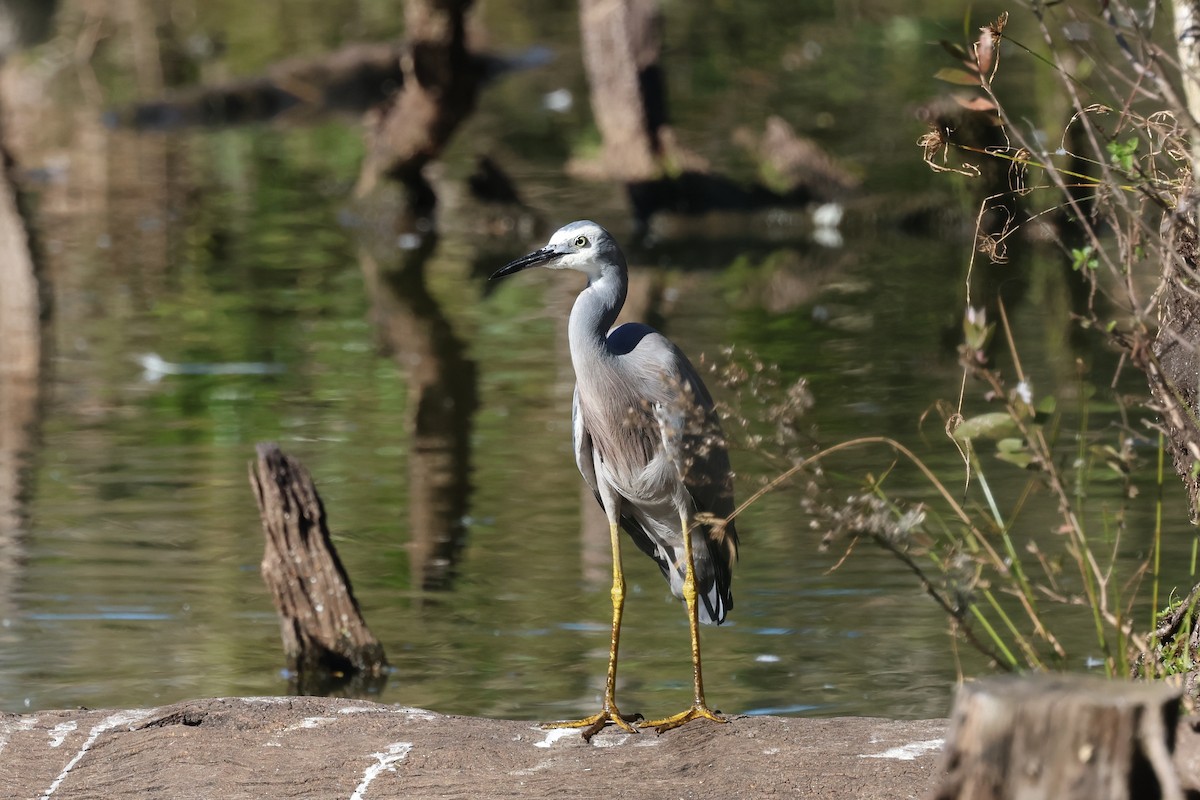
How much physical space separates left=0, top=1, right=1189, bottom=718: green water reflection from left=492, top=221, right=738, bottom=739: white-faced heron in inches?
34.0

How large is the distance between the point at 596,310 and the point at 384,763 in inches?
52.9

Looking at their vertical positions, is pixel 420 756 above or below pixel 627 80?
below

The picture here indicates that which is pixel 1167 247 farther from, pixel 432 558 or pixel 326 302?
pixel 326 302

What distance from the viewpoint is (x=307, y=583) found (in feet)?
20.4

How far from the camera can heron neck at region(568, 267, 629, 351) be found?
16.3 ft

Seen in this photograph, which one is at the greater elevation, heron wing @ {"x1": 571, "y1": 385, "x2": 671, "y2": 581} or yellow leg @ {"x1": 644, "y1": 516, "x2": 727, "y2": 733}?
heron wing @ {"x1": 571, "y1": 385, "x2": 671, "y2": 581}

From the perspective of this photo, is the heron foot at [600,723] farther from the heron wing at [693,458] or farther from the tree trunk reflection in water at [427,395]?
the tree trunk reflection in water at [427,395]

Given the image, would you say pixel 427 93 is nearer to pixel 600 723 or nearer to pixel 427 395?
pixel 427 395

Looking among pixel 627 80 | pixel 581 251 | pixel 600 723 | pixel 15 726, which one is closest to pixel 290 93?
pixel 627 80

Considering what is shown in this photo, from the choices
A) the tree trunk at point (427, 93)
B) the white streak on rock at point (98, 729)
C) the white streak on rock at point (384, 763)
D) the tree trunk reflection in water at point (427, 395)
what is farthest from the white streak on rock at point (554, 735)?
the tree trunk at point (427, 93)

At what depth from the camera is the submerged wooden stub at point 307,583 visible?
6164 millimetres

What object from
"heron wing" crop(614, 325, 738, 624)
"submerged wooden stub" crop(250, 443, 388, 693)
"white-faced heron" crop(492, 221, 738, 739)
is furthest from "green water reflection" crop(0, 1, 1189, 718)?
"white-faced heron" crop(492, 221, 738, 739)

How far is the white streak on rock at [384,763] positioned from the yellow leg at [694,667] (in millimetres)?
702

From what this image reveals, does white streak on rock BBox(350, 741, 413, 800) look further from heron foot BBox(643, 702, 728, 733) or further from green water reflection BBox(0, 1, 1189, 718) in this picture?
green water reflection BBox(0, 1, 1189, 718)
